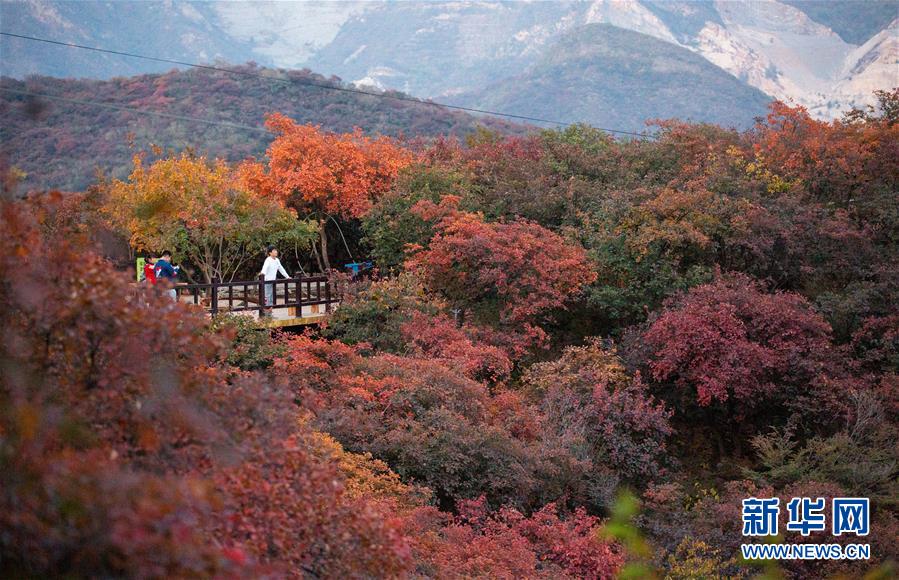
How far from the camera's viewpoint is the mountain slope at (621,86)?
5541 cm

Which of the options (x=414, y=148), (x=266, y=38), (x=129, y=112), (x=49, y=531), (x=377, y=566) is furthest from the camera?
(x=266, y=38)

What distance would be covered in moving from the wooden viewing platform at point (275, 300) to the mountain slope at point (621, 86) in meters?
38.0

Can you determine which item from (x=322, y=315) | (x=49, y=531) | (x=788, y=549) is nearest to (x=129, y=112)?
(x=322, y=315)

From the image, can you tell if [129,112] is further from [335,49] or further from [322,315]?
[335,49]

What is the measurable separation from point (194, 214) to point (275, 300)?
2.81 m

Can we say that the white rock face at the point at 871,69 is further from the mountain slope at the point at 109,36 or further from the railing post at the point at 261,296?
the mountain slope at the point at 109,36

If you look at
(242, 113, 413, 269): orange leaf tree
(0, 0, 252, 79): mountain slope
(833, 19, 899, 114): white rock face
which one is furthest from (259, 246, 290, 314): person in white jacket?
(833, 19, 899, 114): white rock face

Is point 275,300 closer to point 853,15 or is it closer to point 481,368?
point 481,368

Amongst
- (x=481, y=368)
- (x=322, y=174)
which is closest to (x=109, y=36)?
(x=322, y=174)

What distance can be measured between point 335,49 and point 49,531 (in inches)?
2911

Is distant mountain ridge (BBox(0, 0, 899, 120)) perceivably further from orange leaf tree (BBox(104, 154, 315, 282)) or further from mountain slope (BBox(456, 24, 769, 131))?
orange leaf tree (BBox(104, 154, 315, 282))

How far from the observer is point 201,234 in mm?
17781

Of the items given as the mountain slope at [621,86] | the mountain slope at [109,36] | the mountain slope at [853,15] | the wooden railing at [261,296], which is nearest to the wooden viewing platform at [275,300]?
the wooden railing at [261,296]

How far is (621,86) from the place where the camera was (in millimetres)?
58906
